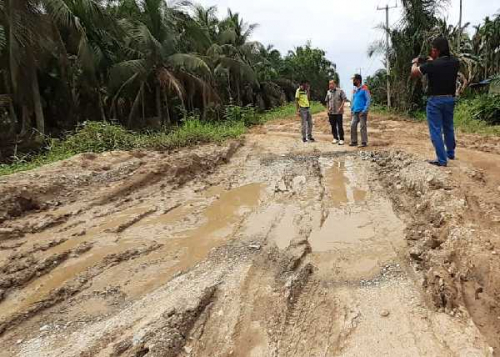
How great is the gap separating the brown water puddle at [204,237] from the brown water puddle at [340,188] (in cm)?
103

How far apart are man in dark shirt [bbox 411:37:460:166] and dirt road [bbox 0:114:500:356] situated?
56cm

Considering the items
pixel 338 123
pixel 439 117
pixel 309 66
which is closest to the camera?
pixel 439 117

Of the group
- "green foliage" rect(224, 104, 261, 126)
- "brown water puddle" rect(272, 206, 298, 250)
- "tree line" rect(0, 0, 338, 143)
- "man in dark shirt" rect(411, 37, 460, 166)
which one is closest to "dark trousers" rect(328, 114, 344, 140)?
"man in dark shirt" rect(411, 37, 460, 166)

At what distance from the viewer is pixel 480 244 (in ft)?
10.5

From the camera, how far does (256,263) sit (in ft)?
11.5

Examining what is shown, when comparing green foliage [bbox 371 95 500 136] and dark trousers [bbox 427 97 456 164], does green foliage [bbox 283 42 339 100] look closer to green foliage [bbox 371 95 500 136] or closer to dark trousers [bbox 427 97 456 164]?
green foliage [bbox 371 95 500 136]

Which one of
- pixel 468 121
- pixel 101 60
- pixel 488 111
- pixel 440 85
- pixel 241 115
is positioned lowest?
pixel 468 121

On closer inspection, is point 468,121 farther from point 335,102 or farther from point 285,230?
point 285,230

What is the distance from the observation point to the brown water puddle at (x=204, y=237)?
3.44m

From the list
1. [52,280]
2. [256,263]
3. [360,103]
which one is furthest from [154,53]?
[256,263]

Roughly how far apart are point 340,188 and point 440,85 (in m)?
1.86

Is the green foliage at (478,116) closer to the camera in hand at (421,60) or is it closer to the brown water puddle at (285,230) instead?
the camera in hand at (421,60)

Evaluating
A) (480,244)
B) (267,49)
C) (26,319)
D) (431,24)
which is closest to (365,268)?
(480,244)

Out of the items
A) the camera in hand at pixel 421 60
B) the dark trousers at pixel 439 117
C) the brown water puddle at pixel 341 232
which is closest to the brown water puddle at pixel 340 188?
the brown water puddle at pixel 341 232
